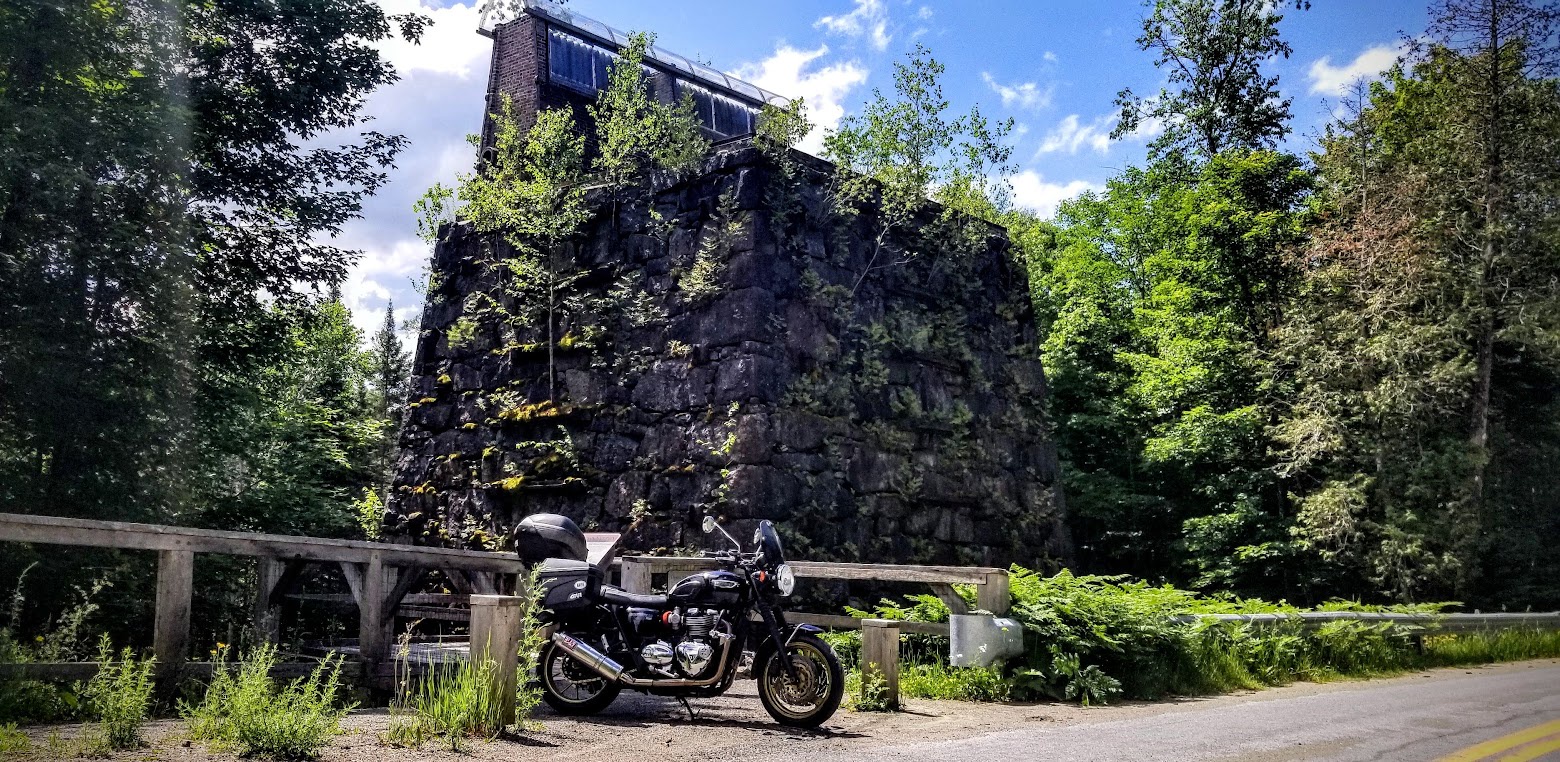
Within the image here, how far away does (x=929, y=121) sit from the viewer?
46.4ft

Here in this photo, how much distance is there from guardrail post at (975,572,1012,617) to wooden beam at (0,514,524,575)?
157 inches

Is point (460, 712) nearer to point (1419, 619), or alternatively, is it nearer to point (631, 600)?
point (631, 600)

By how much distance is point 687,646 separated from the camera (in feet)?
22.9

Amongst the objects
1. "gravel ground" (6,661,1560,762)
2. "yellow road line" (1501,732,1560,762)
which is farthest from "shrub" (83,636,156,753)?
"yellow road line" (1501,732,1560,762)

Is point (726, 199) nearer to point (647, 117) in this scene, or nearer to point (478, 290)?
point (647, 117)

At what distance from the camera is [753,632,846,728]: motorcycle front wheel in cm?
662

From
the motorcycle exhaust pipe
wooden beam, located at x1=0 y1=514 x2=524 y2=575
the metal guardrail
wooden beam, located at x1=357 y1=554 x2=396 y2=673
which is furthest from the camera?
the metal guardrail

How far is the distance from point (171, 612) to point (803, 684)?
4.00 m

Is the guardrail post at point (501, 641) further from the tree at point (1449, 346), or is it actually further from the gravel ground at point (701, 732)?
the tree at point (1449, 346)

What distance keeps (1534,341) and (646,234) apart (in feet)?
54.4

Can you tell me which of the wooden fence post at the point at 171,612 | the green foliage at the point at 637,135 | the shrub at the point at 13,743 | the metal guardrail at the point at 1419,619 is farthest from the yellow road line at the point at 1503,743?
the green foliage at the point at 637,135

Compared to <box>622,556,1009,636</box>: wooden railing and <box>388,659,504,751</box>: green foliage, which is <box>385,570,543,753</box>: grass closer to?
<box>388,659,504,751</box>: green foliage

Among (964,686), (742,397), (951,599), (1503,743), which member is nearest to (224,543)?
(951,599)

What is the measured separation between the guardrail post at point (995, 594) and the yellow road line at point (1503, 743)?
132 inches
